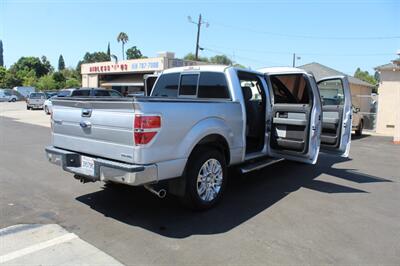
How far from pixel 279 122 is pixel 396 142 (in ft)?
32.2

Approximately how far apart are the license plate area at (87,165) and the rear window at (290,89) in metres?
3.96

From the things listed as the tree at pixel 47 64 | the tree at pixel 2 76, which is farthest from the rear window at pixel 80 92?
the tree at pixel 47 64

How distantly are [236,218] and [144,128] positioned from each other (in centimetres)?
186

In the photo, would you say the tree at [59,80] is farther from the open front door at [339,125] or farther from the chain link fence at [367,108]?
the open front door at [339,125]

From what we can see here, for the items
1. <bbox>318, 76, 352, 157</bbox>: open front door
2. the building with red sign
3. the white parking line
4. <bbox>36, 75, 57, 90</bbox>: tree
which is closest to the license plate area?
the white parking line

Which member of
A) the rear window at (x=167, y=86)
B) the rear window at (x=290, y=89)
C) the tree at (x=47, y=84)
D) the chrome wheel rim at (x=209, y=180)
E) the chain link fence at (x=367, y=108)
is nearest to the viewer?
the chrome wheel rim at (x=209, y=180)

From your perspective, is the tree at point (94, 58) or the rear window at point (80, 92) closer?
the rear window at point (80, 92)

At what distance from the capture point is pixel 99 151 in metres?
4.30

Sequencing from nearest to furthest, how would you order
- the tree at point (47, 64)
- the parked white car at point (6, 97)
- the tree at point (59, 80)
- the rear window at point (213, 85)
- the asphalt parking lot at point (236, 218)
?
the asphalt parking lot at point (236, 218) → the rear window at point (213, 85) → the parked white car at point (6, 97) → the tree at point (59, 80) → the tree at point (47, 64)

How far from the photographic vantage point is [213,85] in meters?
5.81

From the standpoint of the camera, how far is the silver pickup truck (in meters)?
3.95

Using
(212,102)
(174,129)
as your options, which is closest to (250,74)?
(212,102)

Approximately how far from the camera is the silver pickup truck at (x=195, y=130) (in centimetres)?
395

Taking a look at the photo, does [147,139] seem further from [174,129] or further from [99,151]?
[99,151]
